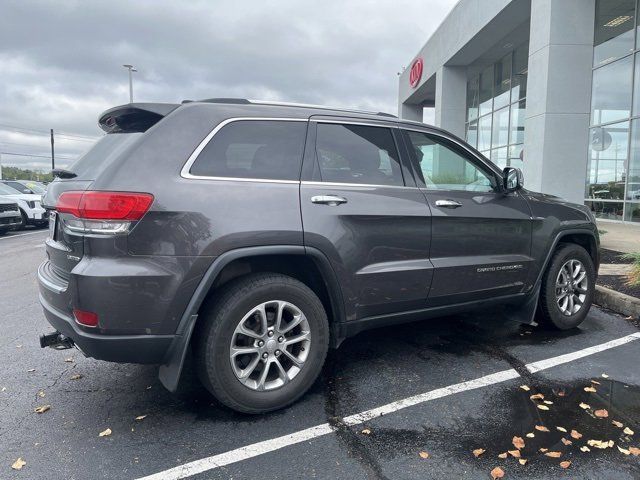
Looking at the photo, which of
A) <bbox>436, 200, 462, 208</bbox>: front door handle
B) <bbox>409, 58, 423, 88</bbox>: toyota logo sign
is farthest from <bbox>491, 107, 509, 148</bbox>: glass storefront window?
<bbox>436, 200, 462, 208</bbox>: front door handle

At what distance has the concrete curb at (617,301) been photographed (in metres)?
5.17

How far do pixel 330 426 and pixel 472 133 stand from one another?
22227 millimetres

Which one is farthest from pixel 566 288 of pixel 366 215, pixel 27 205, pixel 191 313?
pixel 27 205

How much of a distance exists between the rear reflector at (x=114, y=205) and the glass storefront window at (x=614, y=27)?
13823 mm

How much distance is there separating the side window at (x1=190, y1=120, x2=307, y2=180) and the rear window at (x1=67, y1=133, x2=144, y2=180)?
0.44 meters

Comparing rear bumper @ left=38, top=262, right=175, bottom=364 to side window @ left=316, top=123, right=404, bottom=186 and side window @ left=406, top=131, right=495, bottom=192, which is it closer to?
side window @ left=316, top=123, right=404, bottom=186

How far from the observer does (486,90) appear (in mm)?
21141

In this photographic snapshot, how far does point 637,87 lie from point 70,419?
15109mm

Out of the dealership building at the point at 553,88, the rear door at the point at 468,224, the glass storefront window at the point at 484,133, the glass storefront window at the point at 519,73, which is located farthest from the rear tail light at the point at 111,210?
the glass storefront window at the point at 484,133

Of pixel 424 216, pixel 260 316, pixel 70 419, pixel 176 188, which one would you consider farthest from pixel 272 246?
pixel 70 419

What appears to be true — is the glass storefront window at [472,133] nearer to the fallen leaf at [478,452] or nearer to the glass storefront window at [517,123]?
the glass storefront window at [517,123]

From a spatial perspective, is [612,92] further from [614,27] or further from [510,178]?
[510,178]

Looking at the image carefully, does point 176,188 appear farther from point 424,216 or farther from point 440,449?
point 440,449

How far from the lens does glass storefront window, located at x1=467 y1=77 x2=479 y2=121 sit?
71.9 feet
